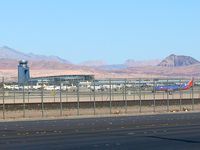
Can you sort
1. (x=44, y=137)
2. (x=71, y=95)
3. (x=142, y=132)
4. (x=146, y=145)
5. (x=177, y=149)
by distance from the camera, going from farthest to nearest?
(x=71, y=95) → (x=142, y=132) → (x=44, y=137) → (x=146, y=145) → (x=177, y=149)

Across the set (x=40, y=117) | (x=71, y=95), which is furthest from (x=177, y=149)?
(x=71, y=95)

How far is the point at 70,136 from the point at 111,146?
15.0 ft

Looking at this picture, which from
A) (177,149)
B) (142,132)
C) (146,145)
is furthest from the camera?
(142,132)

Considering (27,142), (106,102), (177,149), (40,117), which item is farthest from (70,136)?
(106,102)

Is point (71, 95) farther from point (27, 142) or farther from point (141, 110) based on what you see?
point (27, 142)

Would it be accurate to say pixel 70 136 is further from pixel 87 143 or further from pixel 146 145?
pixel 146 145

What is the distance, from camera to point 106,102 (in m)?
52.3

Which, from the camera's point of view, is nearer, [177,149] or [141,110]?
[177,149]

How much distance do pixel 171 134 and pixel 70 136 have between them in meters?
4.18

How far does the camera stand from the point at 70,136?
2433cm

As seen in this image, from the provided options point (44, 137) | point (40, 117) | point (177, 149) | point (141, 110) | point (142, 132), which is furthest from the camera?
point (141, 110)

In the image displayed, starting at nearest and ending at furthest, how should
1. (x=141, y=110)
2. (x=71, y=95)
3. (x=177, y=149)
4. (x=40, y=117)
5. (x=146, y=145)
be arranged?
1. (x=177, y=149)
2. (x=146, y=145)
3. (x=40, y=117)
4. (x=141, y=110)
5. (x=71, y=95)

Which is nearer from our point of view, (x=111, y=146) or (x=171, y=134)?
(x=111, y=146)

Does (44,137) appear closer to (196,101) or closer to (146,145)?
(146,145)
